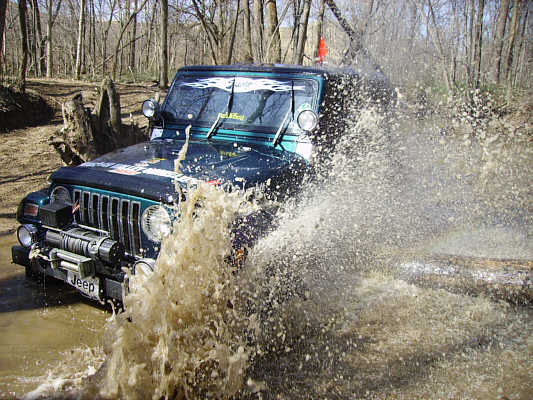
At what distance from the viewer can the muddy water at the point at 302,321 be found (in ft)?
8.32

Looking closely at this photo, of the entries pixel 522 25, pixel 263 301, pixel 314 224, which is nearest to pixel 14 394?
pixel 263 301

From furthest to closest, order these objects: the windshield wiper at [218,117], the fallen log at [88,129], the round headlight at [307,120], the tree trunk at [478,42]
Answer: the tree trunk at [478,42]
the fallen log at [88,129]
the windshield wiper at [218,117]
the round headlight at [307,120]

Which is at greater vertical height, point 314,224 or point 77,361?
point 314,224

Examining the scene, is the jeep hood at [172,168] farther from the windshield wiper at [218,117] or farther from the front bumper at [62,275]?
the front bumper at [62,275]

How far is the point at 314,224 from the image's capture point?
11.6ft

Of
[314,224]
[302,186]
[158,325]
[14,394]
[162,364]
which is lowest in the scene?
[14,394]

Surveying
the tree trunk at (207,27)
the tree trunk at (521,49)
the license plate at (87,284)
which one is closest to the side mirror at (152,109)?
the license plate at (87,284)

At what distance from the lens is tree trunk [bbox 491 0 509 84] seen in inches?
629

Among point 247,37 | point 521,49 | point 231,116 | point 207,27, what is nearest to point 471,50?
point 521,49

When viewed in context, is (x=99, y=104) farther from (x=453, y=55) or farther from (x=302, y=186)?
(x=453, y=55)

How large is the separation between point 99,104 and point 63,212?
14.1 ft

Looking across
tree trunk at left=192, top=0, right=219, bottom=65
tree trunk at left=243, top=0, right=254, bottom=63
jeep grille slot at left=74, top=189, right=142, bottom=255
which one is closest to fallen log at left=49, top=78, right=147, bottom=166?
jeep grille slot at left=74, top=189, right=142, bottom=255

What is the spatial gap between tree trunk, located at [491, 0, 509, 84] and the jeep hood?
15.9 m

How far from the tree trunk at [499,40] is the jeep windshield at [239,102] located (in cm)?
1539
